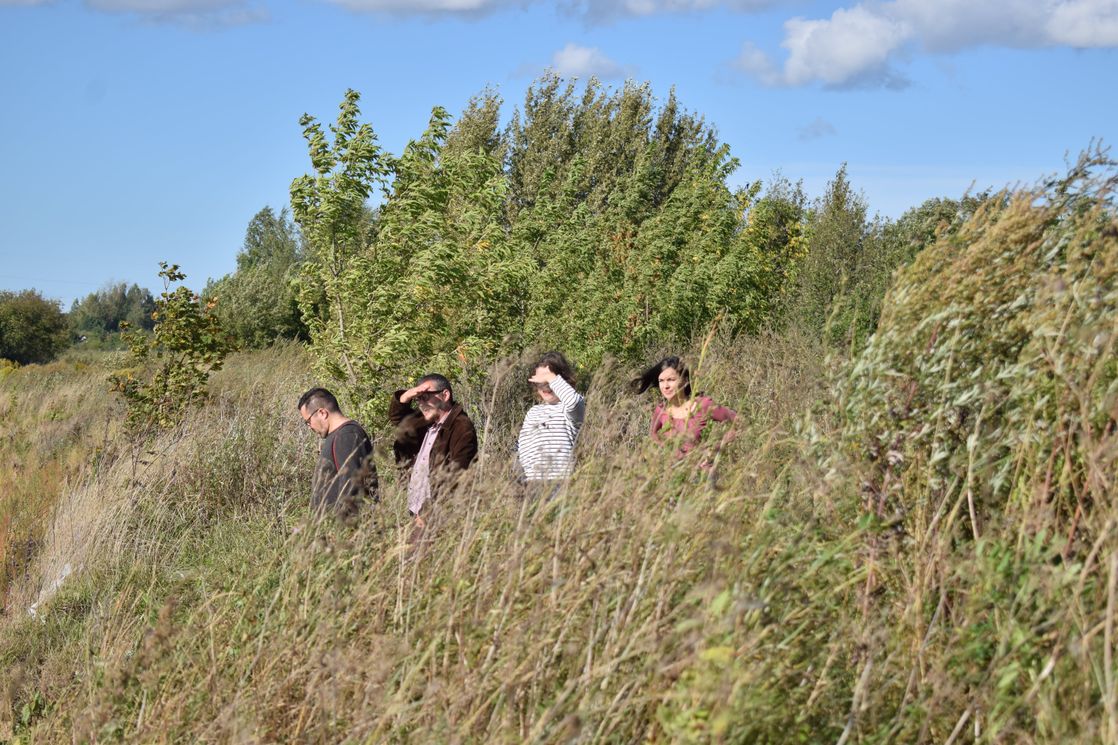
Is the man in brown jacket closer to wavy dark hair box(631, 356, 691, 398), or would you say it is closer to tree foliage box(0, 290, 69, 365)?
wavy dark hair box(631, 356, 691, 398)

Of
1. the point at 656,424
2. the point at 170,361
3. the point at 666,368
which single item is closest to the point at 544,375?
the point at 666,368

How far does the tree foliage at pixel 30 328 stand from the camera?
159 ft

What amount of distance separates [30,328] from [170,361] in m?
39.2

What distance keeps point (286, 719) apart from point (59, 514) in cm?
587

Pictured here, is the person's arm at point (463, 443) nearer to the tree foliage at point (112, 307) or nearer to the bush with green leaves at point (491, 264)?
the bush with green leaves at point (491, 264)

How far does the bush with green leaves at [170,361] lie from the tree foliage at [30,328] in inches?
1471

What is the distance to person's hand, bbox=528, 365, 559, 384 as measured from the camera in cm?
778

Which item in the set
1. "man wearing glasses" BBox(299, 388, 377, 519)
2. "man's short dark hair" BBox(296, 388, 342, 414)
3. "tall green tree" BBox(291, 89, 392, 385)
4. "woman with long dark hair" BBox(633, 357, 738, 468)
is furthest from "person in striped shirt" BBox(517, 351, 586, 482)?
"tall green tree" BBox(291, 89, 392, 385)

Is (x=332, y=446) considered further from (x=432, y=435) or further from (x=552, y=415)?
(x=552, y=415)

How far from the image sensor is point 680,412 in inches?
258

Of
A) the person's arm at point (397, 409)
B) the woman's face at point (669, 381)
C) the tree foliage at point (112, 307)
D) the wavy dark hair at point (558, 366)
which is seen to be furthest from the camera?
the tree foliage at point (112, 307)

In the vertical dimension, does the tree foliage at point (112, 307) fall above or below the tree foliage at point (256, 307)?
above

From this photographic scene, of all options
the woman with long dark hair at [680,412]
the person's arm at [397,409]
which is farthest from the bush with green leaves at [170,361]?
the woman with long dark hair at [680,412]

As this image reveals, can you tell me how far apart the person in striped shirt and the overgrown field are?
5.79ft
